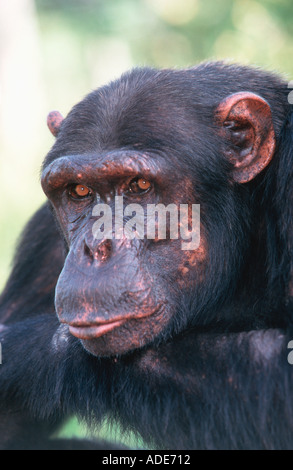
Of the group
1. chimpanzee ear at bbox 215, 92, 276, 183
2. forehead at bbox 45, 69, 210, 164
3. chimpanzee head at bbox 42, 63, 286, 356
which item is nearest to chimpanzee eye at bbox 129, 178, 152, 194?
chimpanzee head at bbox 42, 63, 286, 356

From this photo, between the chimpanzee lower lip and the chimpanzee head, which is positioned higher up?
the chimpanzee head

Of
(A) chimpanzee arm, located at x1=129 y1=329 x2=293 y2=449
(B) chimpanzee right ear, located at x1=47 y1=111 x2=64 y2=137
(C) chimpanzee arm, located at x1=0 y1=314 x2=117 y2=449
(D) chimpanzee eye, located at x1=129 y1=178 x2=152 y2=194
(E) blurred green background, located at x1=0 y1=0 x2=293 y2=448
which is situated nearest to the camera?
(A) chimpanzee arm, located at x1=129 y1=329 x2=293 y2=449

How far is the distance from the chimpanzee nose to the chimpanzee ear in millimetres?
866

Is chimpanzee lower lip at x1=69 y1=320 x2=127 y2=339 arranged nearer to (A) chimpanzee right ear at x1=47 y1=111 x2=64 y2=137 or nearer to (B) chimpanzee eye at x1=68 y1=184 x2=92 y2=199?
(B) chimpanzee eye at x1=68 y1=184 x2=92 y2=199

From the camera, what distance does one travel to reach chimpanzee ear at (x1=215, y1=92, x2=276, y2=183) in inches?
149

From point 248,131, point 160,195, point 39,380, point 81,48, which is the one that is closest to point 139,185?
point 160,195

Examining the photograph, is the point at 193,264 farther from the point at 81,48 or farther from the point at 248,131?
the point at 81,48

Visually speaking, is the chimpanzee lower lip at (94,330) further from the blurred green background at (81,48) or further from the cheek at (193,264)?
the blurred green background at (81,48)

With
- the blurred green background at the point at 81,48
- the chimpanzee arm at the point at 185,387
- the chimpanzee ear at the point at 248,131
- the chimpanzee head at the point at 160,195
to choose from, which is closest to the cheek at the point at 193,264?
the chimpanzee head at the point at 160,195

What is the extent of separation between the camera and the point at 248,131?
152 inches

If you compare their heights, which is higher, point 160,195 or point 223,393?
point 160,195

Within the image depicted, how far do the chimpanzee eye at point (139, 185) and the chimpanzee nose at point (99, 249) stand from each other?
39 cm

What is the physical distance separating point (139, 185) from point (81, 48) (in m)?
16.4

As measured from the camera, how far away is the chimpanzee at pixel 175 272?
3379 millimetres
